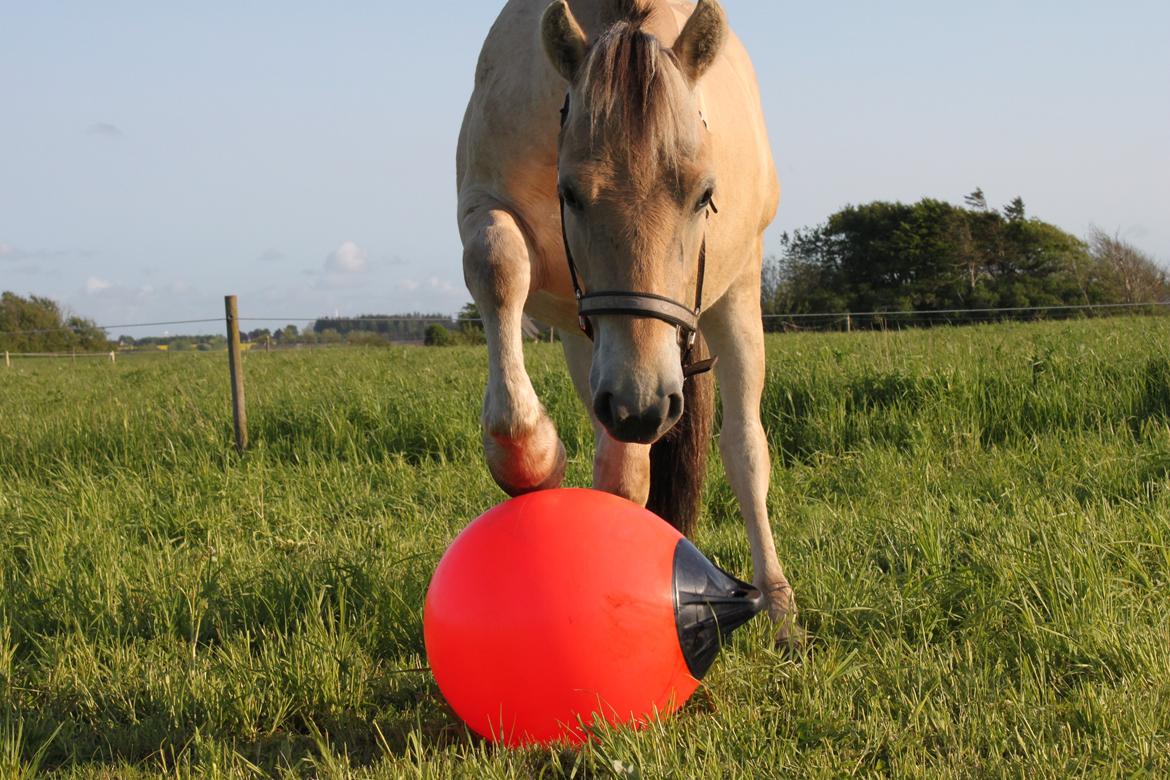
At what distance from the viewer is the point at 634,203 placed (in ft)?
8.32

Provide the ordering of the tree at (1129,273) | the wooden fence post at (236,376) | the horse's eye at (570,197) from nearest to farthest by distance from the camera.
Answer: the horse's eye at (570,197) < the wooden fence post at (236,376) < the tree at (1129,273)

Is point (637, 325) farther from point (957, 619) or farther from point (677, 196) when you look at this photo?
point (957, 619)

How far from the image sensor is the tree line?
123 feet

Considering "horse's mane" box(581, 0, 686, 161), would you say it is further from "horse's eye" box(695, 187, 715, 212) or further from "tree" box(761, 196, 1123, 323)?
"tree" box(761, 196, 1123, 323)

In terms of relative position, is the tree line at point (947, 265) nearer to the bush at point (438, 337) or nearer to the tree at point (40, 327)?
the bush at point (438, 337)

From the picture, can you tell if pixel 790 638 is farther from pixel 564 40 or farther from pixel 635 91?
pixel 564 40

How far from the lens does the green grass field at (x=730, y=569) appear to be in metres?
2.48

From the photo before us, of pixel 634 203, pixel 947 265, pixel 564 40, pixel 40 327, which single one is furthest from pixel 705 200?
pixel 40 327

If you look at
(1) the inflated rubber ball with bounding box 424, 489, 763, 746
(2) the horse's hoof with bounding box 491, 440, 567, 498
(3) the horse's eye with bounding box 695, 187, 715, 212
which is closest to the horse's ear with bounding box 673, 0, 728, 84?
(3) the horse's eye with bounding box 695, 187, 715, 212

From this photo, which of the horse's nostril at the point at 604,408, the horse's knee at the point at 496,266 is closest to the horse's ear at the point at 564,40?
the horse's knee at the point at 496,266

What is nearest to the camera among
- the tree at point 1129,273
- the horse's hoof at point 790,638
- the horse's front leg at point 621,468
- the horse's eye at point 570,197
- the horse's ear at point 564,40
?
the horse's eye at point 570,197

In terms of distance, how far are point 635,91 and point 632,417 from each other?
927 millimetres

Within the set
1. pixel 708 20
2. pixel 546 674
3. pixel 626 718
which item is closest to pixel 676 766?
pixel 626 718

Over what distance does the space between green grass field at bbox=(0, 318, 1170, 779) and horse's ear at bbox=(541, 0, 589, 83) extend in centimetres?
196
